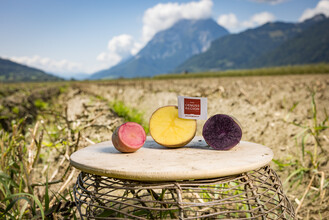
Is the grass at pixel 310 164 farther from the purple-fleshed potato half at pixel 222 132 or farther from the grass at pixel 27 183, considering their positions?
the grass at pixel 27 183

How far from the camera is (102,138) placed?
130 inches

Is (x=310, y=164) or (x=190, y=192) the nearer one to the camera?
(x=190, y=192)

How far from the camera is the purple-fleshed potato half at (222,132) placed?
143 cm

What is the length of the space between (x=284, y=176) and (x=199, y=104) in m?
1.93

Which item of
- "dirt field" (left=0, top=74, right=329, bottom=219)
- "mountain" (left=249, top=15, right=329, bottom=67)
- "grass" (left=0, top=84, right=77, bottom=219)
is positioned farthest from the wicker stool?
"mountain" (left=249, top=15, right=329, bottom=67)

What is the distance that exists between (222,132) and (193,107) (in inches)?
8.4

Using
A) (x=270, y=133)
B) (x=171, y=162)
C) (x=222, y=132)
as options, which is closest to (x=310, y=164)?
(x=270, y=133)

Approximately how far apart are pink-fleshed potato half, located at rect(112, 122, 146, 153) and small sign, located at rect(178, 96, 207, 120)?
28cm

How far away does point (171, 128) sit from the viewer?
60.6 inches

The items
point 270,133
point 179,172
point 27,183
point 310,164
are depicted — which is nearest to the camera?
point 179,172

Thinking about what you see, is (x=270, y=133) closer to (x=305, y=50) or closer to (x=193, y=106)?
(x=193, y=106)

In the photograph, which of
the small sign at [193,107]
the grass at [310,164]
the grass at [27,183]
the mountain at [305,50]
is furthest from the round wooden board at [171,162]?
the mountain at [305,50]

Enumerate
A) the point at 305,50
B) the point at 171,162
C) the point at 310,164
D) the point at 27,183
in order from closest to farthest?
1. the point at 171,162
2. the point at 27,183
3. the point at 310,164
4. the point at 305,50

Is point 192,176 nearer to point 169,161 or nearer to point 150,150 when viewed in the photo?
point 169,161
